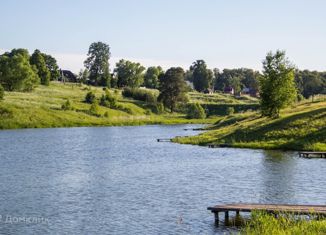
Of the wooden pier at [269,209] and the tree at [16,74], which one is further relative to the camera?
the tree at [16,74]

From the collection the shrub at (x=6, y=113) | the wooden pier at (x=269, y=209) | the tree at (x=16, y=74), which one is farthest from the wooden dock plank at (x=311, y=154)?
the tree at (x=16, y=74)

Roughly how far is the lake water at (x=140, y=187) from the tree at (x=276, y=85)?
761 inches

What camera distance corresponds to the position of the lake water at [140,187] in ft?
118

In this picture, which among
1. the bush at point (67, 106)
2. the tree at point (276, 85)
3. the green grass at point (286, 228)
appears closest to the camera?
the green grass at point (286, 228)

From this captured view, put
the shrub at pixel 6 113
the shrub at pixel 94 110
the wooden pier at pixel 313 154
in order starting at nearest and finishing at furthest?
1. the wooden pier at pixel 313 154
2. the shrub at pixel 6 113
3. the shrub at pixel 94 110

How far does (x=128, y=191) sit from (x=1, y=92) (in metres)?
114

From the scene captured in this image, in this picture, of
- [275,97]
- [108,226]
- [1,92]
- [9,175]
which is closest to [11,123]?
[1,92]

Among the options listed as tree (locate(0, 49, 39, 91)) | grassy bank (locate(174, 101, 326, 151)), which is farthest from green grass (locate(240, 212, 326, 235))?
tree (locate(0, 49, 39, 91))

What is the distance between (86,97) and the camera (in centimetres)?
19275

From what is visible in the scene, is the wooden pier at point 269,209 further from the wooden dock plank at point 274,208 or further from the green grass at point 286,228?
the green grass at point 286,228

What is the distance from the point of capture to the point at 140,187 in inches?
1940

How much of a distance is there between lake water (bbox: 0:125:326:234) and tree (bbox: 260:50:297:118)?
19.3m

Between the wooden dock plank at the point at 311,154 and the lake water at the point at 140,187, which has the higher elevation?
the wooden dock plank at the point at 311,154

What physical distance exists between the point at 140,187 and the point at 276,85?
55318 mm
